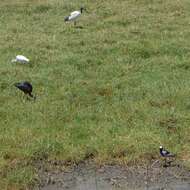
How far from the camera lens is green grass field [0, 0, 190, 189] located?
6.38m

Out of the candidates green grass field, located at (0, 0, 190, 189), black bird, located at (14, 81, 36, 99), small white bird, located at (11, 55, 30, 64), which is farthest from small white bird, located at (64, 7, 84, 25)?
black bird, located at (14, 81, 36, 99)

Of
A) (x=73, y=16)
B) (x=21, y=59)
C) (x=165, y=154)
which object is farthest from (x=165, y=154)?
(x=73, y=16)

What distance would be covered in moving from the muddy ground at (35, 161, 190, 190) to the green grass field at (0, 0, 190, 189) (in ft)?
0.51

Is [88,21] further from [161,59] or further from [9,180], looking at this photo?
[9,180]

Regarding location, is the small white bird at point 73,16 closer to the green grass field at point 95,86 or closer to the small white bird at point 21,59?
the green grass field at point 95,86

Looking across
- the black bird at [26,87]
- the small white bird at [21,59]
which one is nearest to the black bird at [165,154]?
the black bird at [26,87]

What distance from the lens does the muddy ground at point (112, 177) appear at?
5625mm

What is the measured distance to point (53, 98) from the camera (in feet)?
25.6

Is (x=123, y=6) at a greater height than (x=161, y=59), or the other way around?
(x=161, y=59)

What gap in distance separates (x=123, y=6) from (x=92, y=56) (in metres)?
3.95

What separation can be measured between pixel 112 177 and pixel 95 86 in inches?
105

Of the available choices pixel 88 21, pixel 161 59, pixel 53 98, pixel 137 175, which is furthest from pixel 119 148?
pixel 88 21

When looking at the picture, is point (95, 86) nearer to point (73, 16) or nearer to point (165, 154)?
point (165, 154)

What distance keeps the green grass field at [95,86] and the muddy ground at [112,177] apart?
157 millimetres
